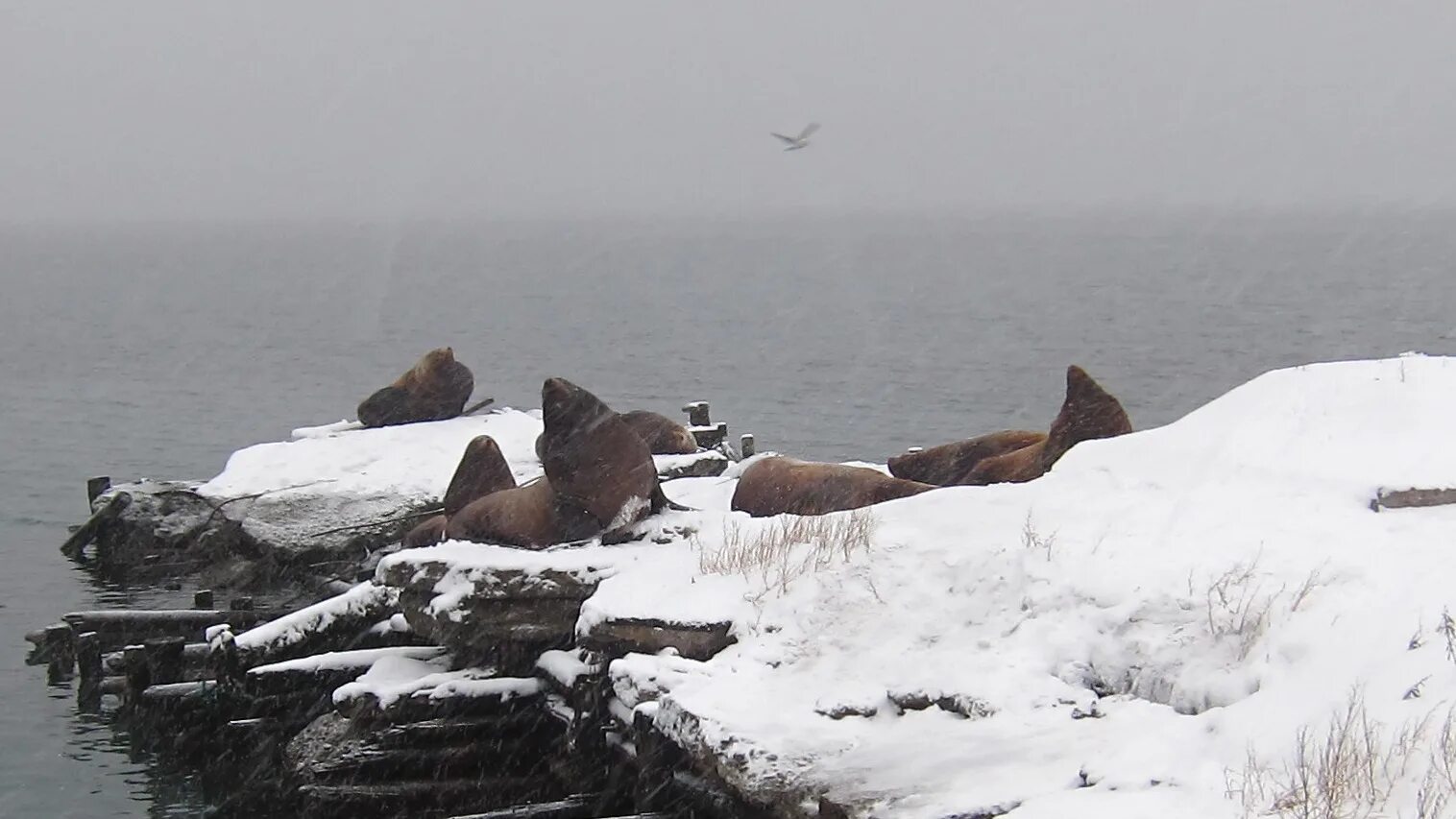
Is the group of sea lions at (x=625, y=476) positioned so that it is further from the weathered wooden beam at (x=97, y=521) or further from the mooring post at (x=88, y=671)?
the weathered wooden beam at (x=97, y=521)

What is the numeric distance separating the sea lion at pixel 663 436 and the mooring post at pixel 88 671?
8.16 metres

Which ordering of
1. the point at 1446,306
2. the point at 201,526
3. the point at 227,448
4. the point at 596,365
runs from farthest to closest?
1. the point at 1446,306
2. the point at 596,365
3. the point at 227,448
4. the point at 201,526

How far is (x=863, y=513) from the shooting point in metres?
14.2

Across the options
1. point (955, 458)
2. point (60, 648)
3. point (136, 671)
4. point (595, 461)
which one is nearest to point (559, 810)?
point (595, 461)

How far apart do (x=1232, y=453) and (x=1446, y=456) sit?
65.9 inches

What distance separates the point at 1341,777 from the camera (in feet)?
28.3

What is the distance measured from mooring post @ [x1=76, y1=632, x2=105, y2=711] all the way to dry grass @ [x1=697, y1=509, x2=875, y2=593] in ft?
29.9

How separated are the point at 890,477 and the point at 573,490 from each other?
3.74 m

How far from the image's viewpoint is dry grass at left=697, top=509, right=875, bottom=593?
13.3m

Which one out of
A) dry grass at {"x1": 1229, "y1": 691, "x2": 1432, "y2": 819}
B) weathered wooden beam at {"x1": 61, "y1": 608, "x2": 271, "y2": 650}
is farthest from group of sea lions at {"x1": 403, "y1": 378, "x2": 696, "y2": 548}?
dry grass at {"x1": 1229, "y1": 691, "x2": 1432, "y2": 819}

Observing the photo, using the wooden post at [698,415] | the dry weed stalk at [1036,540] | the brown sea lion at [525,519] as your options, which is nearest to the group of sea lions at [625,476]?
the brown sea lion at [525,519]

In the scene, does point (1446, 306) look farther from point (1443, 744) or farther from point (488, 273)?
point (488, 273)

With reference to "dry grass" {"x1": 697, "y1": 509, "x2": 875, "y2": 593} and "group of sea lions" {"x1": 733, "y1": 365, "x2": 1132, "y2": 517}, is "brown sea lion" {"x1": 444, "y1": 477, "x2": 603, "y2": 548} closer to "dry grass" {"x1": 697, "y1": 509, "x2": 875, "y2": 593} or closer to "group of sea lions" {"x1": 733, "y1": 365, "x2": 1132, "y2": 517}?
"dry grass" {"x1": 697, "y1": 509, "x2": 875, "y2": 593}

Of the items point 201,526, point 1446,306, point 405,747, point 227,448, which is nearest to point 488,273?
point 1446,306
